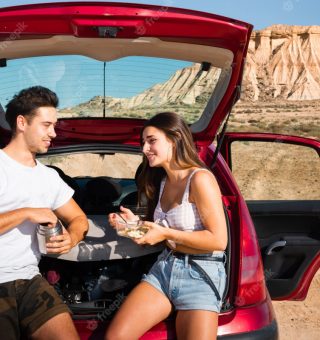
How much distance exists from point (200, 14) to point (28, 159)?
1156mm

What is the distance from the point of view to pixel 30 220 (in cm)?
256

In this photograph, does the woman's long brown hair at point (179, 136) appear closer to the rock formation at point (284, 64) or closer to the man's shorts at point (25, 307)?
the man's shorts at point (25, 307)

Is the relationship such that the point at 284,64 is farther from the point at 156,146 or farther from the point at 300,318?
the point at 156,146

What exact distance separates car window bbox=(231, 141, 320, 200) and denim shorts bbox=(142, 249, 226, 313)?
31.7 ft

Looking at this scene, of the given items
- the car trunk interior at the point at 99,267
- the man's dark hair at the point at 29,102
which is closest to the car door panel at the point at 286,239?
the car trunk interior at the point at 99,267

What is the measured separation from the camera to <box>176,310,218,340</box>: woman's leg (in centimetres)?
233

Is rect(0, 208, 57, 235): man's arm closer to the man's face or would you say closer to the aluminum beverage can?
the aluminum beverage can

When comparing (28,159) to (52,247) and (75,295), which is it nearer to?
(52,247)

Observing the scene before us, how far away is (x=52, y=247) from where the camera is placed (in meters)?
2.62

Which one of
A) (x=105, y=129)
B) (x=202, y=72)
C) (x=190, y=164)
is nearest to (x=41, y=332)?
(x=190, y=164)

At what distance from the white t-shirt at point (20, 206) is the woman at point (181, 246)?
424 millimetres

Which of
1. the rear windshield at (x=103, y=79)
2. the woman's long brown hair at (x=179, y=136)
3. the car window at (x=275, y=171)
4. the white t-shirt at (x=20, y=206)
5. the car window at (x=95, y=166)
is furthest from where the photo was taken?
the car window at (x=95, y=166)

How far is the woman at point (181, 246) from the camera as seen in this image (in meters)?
2.43

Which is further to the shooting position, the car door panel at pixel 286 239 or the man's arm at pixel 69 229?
the car door panel at pixel 286 239
